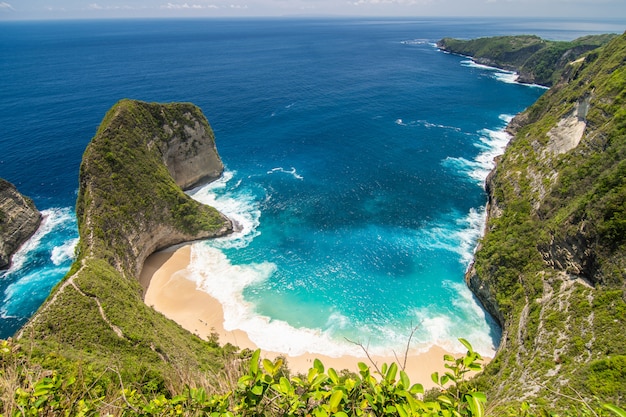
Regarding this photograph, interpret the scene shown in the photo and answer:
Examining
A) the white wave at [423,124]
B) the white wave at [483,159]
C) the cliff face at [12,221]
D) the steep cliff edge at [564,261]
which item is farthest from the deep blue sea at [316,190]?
the steep cliff edge at [564,261]

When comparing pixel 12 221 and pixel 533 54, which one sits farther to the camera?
pixel 533 54

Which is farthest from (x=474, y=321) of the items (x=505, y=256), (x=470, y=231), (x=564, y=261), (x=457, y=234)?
(x=470, y=231)

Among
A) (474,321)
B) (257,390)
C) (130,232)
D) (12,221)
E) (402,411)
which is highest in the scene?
(402,411)

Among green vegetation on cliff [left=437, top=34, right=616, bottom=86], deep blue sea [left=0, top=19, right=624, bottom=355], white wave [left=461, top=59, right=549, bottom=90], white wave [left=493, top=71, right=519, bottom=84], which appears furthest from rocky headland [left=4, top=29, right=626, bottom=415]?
white wave [left=493, top=71, right=519, bottom=84]

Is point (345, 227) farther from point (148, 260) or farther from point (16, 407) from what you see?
point (16, 407)

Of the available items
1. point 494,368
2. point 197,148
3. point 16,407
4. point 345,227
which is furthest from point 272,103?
point 16,407

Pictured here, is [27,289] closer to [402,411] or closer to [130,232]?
[130,232]
